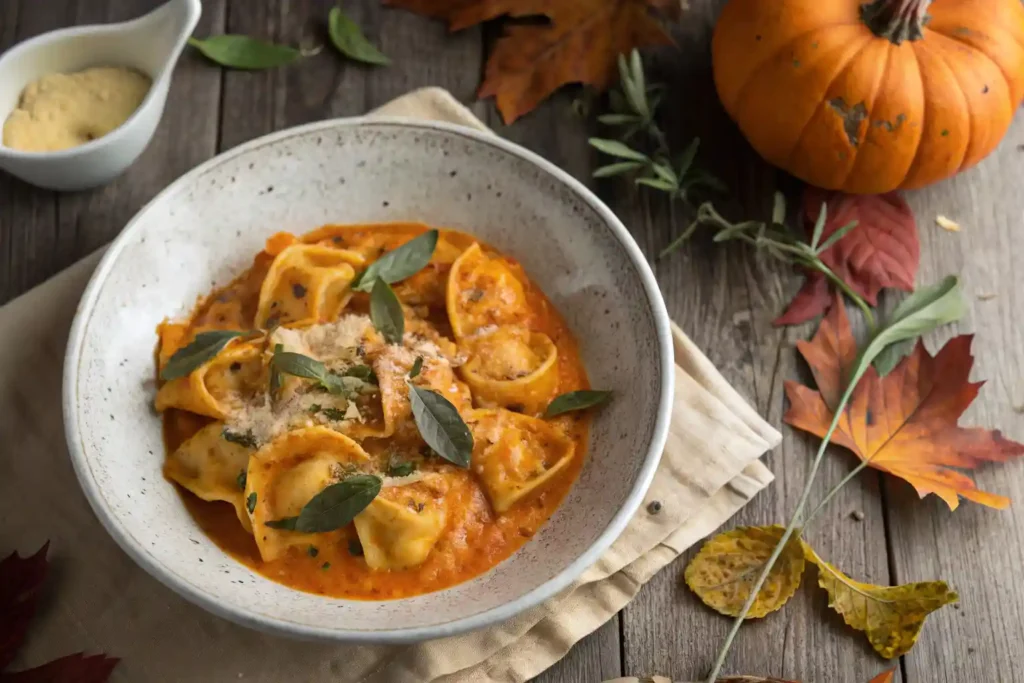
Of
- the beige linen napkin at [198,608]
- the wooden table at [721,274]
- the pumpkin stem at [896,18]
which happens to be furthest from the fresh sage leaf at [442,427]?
the pumpkin stem at [896,18]

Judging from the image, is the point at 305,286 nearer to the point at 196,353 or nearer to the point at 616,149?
the point at 196,353

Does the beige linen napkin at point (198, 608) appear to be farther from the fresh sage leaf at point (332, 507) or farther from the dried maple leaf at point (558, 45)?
the dried maple leaf at point (558, 45)

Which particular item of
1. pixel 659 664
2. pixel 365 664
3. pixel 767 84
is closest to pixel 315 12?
pixel 767 84

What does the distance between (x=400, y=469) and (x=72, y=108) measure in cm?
200

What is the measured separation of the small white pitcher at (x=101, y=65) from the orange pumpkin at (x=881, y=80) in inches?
86.6

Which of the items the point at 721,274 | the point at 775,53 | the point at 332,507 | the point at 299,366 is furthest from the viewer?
the point at 721,274

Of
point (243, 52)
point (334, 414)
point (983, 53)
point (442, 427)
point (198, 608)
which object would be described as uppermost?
point (983, 53)

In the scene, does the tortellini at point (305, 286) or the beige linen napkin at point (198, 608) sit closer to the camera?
the beige linen napkin at point (198, 608)

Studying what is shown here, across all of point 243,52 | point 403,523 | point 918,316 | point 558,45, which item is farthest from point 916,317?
point 243,52

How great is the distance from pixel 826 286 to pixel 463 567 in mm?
1882

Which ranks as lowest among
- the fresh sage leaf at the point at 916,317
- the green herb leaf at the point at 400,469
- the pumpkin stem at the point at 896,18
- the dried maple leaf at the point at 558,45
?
the green herb leaf at the point at 400,469

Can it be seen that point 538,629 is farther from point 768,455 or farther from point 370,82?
point 370,82

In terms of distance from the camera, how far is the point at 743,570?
341 centimetres

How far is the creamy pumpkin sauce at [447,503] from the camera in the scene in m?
2.98
